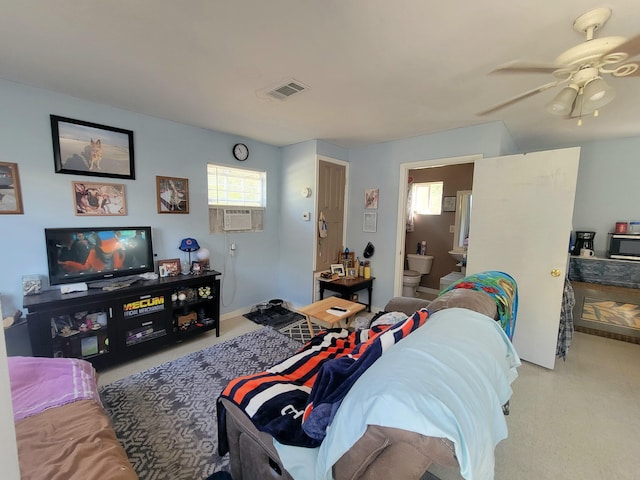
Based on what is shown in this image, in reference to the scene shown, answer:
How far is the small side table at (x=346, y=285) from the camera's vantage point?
3561 mm

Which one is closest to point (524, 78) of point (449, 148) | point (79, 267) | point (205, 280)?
point (449, 148)

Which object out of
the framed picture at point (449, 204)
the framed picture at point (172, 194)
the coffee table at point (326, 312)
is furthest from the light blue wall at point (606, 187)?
the framed picture at point (172, 194)

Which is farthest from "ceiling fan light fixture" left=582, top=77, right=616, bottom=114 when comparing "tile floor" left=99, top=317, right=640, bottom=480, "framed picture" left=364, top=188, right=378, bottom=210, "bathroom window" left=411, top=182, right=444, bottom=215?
"bathroom window" left=411, top=182, right=444, bottom=215

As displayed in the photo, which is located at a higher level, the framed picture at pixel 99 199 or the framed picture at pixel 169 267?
the framed picture at pixel 99 199

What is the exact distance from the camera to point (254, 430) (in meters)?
1.25

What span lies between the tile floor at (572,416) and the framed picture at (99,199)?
1.46 meters

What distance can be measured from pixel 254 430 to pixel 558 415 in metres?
2.22

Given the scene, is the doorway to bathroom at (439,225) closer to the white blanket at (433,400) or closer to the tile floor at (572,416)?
the tile floor at (572,416)

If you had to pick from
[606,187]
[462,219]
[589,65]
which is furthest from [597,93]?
[462,219]

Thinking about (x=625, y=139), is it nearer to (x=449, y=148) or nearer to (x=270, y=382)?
(x=449, y=148)

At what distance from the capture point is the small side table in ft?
11.7

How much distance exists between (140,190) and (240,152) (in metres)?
1.29

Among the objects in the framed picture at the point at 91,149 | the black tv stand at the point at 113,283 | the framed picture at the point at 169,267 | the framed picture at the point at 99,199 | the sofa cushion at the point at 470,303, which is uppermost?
the framed picture at the point at 91,149

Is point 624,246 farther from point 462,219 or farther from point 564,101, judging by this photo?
point 564,101
